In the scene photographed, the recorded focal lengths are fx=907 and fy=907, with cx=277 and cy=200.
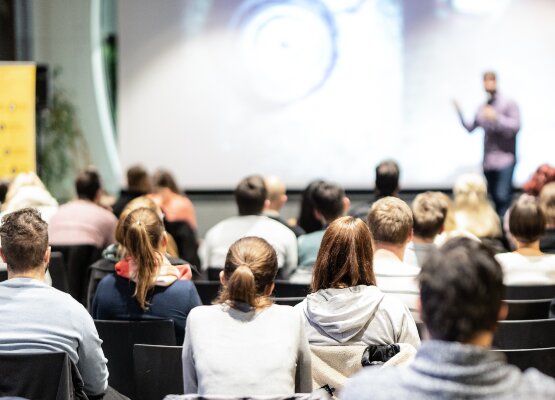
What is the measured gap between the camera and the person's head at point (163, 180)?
712 cm

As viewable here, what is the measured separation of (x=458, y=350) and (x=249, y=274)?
1115 millimetres

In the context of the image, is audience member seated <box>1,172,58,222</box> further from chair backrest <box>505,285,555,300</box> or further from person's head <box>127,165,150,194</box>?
chair backrest <box>505,285,555,300</box>

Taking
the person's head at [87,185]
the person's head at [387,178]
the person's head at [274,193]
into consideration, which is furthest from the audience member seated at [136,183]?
the person's head at [387,178]

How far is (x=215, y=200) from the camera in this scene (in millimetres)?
9531

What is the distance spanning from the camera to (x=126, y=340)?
11.1ft

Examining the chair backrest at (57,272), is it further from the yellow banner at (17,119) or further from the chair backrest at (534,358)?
the chair backrest at (534,358)

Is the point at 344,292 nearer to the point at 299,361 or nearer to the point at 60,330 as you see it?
the point at 299,361

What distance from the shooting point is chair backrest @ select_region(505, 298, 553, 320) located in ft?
12.9

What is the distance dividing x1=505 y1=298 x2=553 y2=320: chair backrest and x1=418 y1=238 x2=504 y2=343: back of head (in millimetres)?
2288

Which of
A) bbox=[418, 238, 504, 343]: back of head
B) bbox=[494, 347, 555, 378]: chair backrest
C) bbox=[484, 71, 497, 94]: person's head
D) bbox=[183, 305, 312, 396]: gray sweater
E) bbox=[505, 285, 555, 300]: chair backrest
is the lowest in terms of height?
bbox=[505, 285, 555, 300]: chair backrest

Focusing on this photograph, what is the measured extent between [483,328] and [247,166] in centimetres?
776

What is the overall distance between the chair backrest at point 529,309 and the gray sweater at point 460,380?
2316 millimetres

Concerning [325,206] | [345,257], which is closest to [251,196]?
[325,206]

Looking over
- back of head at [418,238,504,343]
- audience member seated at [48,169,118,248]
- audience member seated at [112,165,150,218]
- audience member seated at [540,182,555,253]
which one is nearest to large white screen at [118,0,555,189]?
audience member seated at [112,165,150,218]
